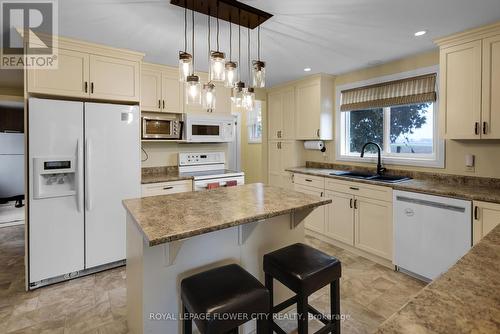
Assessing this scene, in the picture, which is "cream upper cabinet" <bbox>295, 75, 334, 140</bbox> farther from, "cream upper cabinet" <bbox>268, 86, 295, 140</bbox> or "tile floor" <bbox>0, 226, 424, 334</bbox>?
"tile floor" <bbox>0, 226, 424, 334</bbox>

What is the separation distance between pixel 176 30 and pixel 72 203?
1.97m

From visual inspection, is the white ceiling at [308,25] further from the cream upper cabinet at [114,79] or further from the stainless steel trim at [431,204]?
the stainless steel trim at [431,204]

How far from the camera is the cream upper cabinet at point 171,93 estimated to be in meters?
3.57

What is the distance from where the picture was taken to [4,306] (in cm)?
224

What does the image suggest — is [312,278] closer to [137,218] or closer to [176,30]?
[137,218]

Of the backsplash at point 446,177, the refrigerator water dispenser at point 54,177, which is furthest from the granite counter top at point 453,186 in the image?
the refrigerator water dispenser at point 54,177

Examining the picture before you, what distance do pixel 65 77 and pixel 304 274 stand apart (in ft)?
9.44

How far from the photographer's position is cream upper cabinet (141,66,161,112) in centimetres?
343

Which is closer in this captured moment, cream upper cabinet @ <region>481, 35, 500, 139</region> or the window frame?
cream upper cabinet @ <region>481, 35, 500, 139</region>

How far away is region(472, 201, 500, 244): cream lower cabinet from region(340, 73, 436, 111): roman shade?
4.44 feet

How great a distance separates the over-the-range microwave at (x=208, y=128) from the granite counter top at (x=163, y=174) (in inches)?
21.3

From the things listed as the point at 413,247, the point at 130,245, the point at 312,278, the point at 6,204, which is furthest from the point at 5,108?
the point at 413,247

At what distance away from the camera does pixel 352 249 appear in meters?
3.34

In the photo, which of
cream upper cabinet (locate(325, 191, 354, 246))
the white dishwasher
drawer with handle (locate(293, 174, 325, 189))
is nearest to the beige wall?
the white dishwasher
